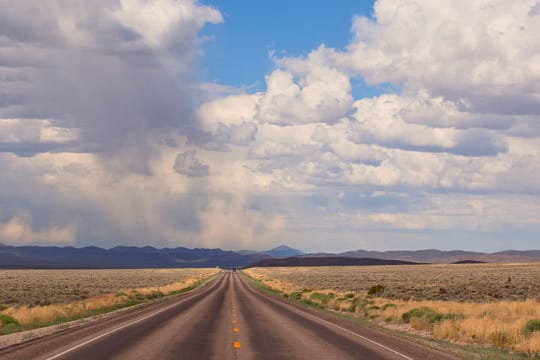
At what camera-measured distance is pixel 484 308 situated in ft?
101

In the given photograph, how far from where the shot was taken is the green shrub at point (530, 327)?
2180 centimetres

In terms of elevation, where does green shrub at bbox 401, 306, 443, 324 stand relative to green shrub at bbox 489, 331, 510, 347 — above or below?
above

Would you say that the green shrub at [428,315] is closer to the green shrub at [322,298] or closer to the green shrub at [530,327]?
the green shrub at [530,327]

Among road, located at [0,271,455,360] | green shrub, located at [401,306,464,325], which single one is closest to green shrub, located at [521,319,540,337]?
road, located at [0,271,455,360]

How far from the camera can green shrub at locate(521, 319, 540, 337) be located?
21.8 m

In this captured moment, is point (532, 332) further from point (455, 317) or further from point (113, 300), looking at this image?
point (113, 300)

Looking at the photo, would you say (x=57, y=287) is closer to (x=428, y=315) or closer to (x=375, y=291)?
(x=375, y=291)

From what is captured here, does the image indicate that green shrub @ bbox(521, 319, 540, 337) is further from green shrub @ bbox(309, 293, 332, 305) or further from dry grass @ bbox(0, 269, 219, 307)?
dry grass @ bbox(0, 269, 219, 307)

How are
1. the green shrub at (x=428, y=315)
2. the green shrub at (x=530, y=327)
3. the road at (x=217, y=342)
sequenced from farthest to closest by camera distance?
the green shrub at (x=428, y=315) → the green shrub at (x=530, y=327) → the road at (x=217, y=342)

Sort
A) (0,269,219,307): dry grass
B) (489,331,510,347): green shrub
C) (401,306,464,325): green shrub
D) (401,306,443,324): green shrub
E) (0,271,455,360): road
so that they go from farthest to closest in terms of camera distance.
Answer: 1. (0,269,219,307): dry grass
2. (401,306,443,324): green shrub
3. (401,306,464,325): green shrub
4. (489,331,510,347): green shrub
5. (0,271,455,360): road

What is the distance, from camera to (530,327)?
22.2 meters

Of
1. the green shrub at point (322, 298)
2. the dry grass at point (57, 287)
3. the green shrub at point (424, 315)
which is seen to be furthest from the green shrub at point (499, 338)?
the dry grass at point (57, 287)

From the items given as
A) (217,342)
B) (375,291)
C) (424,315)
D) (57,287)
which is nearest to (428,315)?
(424,315)

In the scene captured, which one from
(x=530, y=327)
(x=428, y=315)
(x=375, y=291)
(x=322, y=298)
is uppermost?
(x=375, y=291)
